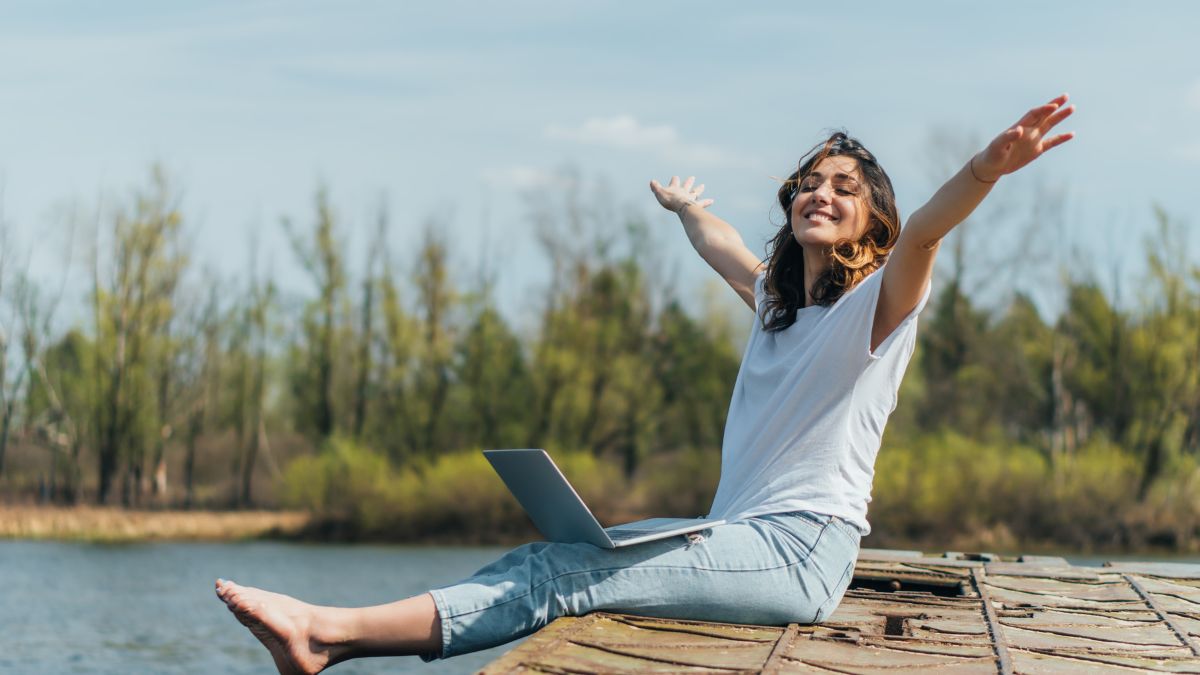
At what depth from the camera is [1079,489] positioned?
3083cm

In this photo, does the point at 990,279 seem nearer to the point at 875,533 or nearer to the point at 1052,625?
the point at 875,533

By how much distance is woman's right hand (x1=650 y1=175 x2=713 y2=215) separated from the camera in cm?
523

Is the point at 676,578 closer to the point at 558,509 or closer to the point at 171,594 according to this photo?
the point at 558,509

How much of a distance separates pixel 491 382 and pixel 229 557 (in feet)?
31.7

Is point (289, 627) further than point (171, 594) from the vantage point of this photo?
No

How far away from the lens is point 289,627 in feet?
10.9

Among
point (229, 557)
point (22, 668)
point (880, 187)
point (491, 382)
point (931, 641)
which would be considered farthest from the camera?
point (491, 382)

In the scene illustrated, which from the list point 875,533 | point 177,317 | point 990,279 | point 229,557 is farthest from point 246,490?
point 990,279

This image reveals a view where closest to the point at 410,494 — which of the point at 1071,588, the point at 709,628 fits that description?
the point at 1071,588

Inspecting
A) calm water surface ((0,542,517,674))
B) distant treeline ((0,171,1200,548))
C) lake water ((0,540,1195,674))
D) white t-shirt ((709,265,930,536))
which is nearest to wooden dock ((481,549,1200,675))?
white t-shirt ((709,265,930,536))

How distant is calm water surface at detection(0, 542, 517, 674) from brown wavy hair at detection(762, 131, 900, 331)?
46.6 feet

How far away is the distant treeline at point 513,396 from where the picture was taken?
31.9 meters

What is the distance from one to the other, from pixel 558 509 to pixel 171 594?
22342 millimetres

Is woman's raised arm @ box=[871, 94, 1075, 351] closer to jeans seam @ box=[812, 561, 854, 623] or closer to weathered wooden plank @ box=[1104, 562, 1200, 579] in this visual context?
jeans seam @ box=[812, 561, 854, 623]
